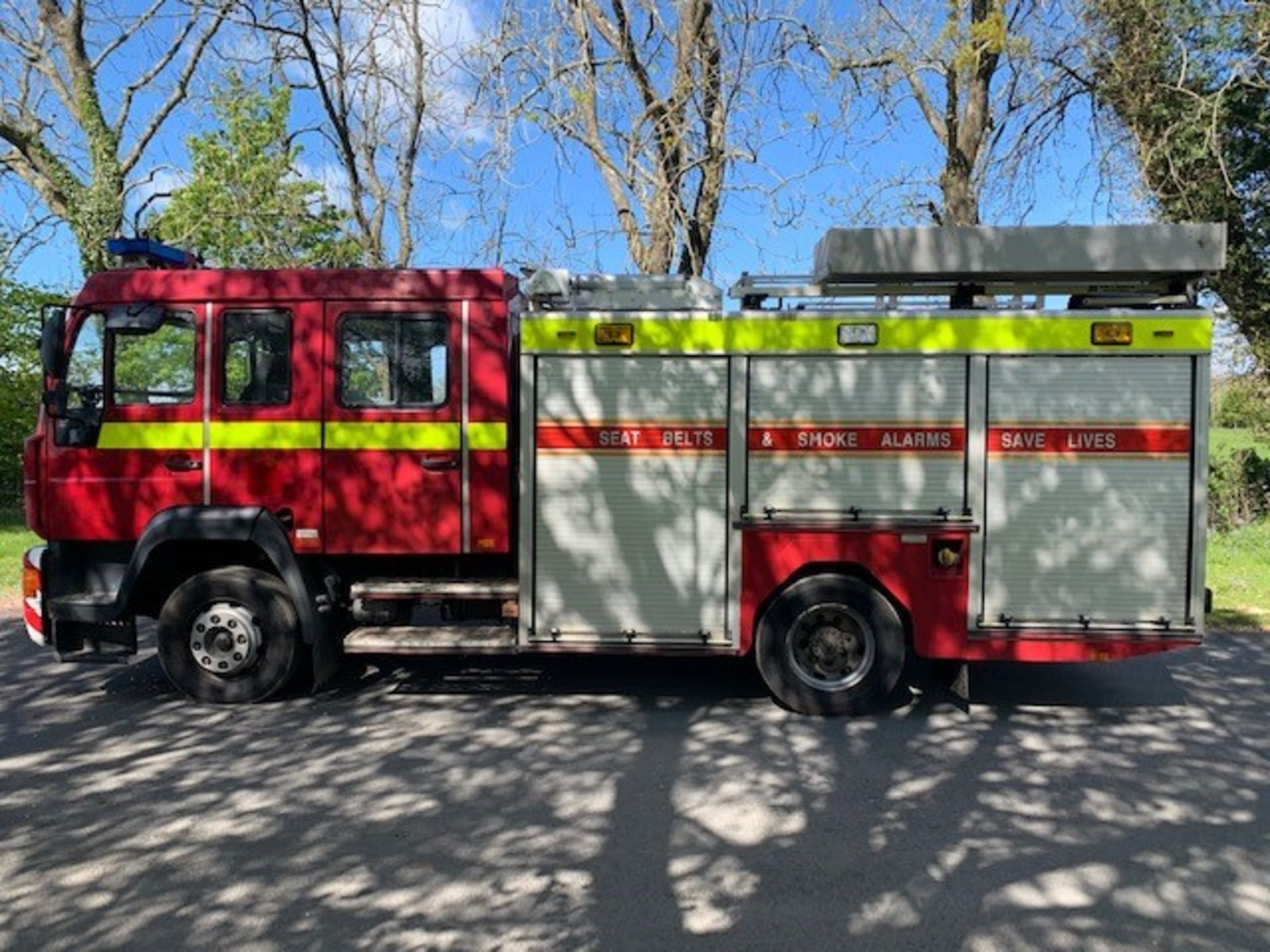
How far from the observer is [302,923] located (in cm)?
352

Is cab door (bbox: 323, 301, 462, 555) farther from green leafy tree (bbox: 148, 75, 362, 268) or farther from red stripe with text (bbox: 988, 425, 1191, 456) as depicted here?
green leafy tree (bbox: 148, 75, 362, 268)

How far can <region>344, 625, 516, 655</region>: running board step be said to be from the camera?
6.04m

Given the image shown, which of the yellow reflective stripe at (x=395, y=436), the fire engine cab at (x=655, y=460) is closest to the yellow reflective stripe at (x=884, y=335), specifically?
the fire engine cab at (x=655, y=460)

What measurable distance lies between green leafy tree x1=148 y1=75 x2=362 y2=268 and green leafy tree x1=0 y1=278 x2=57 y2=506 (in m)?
3.29

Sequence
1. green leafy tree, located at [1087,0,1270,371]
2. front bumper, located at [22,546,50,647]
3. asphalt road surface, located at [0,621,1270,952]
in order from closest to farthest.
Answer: asphalt road surface, located at [0,621,1270,952] < front bumper, located at [22,546,50,647] < green leafy tree, located at [1087,0,1270,371]

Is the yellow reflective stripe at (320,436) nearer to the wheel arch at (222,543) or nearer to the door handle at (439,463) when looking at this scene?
the door handle at (439,463)

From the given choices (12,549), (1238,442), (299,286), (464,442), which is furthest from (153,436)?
(1238,442)

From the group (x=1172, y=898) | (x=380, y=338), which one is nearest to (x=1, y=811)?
(x=380, y=338)

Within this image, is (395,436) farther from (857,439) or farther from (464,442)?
(857,439)

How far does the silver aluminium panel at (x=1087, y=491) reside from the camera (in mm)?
5699

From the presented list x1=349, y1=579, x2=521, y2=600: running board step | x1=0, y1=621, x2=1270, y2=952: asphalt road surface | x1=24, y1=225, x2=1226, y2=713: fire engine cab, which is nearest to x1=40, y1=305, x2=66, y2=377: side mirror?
x1=24, y1=225, x2=1226, y2=713: fire engine cab

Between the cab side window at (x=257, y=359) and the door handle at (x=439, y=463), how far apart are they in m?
0.98

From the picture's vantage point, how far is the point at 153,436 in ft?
20.1

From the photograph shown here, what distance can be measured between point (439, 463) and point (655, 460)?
4.65 feet
